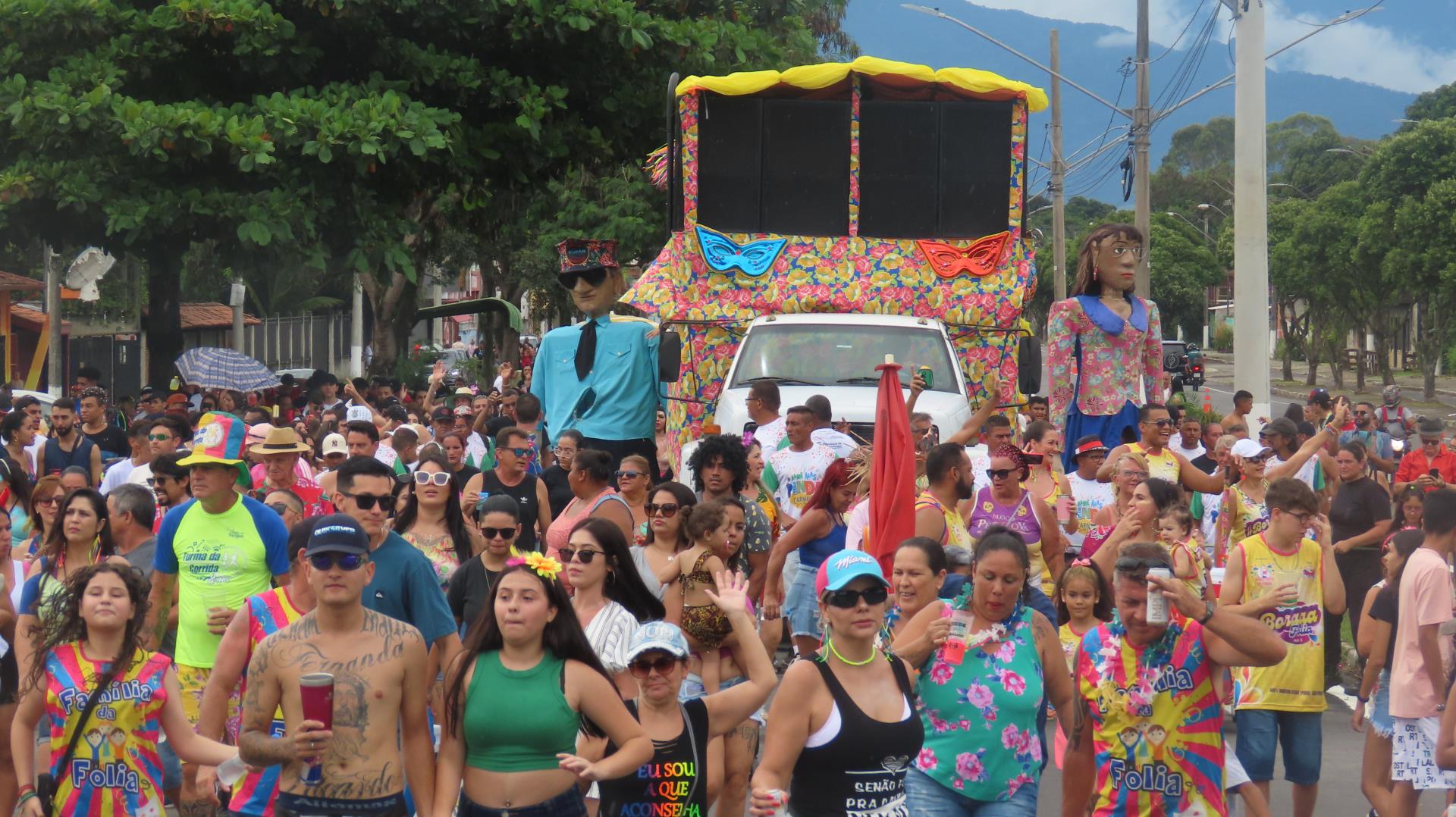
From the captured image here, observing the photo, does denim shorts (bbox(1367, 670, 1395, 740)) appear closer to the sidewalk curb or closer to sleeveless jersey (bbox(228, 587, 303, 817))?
sleeveless jersey (bbox(228, 587, 303, 817))

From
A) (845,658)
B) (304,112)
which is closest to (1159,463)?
(845,658)

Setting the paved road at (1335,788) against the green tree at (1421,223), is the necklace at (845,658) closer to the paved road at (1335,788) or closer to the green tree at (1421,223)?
the paved road at (1335,788)

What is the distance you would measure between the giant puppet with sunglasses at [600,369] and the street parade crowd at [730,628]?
74 cm

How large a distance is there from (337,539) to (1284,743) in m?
4.87

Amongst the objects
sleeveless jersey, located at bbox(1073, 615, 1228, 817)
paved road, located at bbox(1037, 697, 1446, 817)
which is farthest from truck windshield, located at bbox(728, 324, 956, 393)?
sleeveless jersey, located at bbox(1073, 615, 1228, 817)

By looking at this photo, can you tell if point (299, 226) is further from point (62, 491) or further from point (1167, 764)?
point (1167, 764)

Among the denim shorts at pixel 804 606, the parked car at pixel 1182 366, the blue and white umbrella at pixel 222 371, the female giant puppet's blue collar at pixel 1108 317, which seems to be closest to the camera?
the denim shorts at pixel 804 606

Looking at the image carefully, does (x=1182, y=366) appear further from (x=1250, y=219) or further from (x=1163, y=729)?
(x=1163, y=729)

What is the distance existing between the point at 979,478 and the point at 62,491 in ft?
17.0

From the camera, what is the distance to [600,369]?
13430mm

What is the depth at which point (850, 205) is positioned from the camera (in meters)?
15.3

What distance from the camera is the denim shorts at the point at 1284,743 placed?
27.6 ft

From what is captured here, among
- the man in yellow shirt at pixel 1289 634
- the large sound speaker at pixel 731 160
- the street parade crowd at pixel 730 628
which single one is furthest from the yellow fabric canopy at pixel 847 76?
the man in yellow shirt at pixel 1289 634

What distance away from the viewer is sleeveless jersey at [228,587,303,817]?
6.33m
